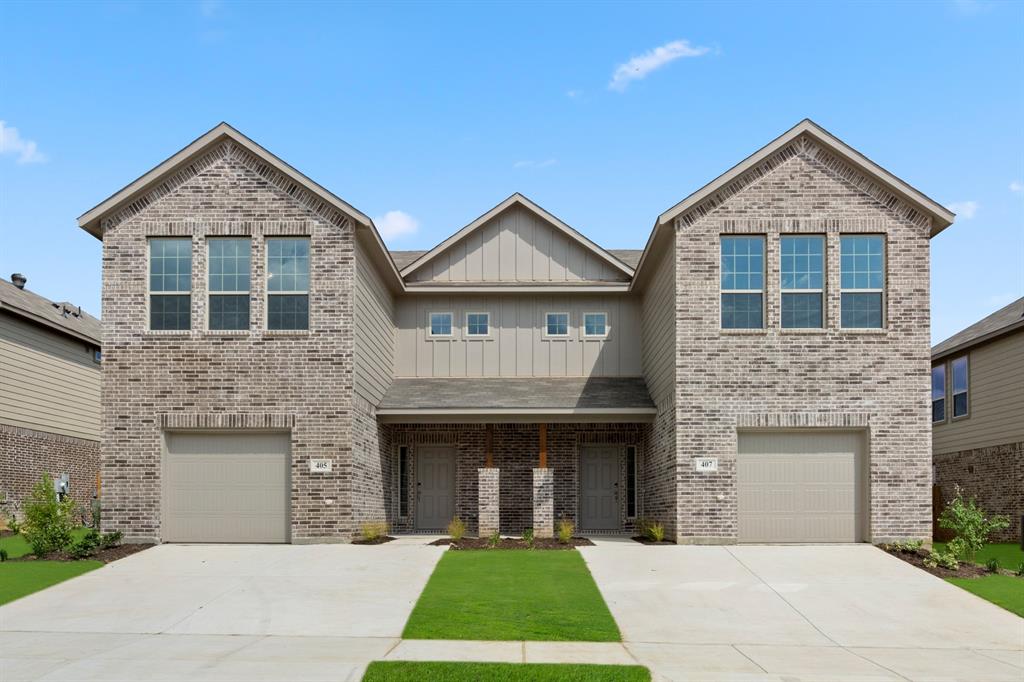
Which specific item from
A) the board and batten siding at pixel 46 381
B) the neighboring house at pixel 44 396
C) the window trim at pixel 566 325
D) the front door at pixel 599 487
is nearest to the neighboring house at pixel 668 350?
the front door at pixel 599 487

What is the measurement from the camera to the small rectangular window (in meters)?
26.0

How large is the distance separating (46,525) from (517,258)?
1199cm

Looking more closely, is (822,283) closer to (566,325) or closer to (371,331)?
(566,325)

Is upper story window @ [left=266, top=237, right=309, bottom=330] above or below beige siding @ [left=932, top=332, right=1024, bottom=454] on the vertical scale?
above

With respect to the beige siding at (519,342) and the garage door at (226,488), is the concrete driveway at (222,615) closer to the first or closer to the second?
the garage door at (226,488)

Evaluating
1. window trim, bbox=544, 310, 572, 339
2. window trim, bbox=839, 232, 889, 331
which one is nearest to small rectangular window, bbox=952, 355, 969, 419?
window trim, bbox=839, 232, 889, 331

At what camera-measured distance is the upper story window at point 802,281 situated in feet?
62.5

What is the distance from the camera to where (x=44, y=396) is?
26391 mm

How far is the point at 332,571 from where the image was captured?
16094mm

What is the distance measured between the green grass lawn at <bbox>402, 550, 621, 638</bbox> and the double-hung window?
1375 centimetres

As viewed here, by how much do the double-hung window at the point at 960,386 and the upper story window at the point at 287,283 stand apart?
17.5m

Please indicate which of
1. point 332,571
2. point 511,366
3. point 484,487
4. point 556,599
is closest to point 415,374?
point 511,366

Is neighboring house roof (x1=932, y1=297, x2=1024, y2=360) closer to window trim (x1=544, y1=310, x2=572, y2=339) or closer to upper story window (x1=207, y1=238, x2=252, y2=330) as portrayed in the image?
window trim (x1=544, y1=310, x2=572, y2=339)

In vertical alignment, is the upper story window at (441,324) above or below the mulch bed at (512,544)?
above
